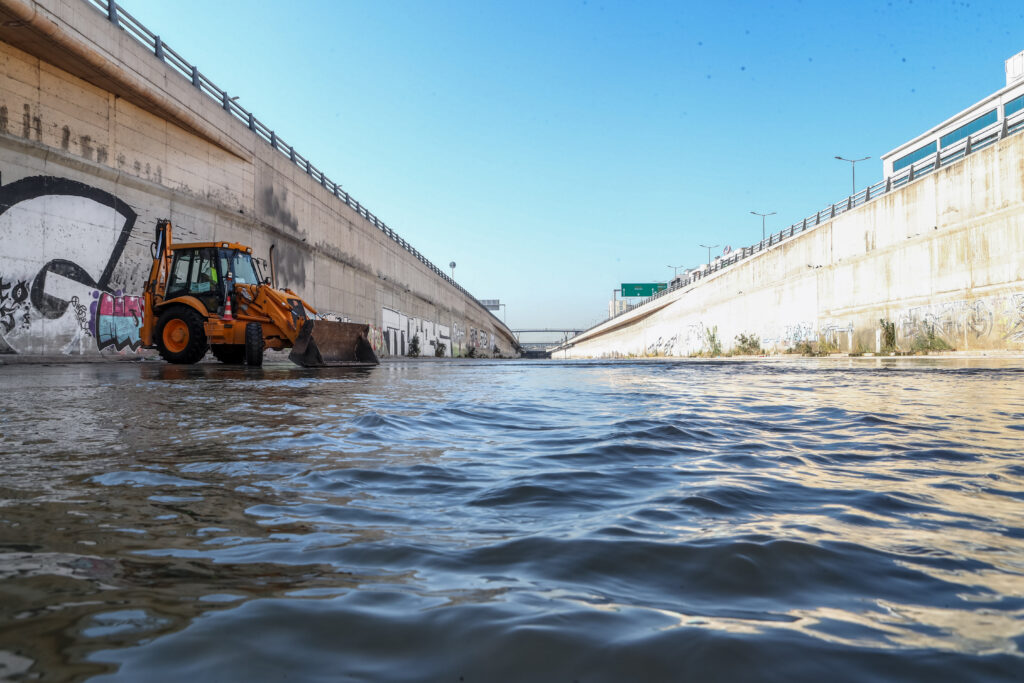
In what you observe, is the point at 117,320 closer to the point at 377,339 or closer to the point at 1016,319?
the point at 377,339

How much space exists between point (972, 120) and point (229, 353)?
2596 inches

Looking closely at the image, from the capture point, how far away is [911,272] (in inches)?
982

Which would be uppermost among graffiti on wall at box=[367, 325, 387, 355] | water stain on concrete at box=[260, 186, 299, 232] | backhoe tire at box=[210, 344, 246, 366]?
water stain on concrete at box=[260, 186, 299, 232]

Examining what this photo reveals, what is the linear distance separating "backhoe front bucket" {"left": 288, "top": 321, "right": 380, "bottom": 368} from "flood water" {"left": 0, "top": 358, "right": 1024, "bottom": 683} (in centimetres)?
1071

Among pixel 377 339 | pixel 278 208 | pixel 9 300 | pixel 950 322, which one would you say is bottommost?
pixel 377 339

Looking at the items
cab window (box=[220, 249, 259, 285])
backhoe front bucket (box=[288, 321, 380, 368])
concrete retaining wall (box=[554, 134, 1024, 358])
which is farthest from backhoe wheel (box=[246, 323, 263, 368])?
concrete retaining wall (box=[554, 134, 1024, 358])

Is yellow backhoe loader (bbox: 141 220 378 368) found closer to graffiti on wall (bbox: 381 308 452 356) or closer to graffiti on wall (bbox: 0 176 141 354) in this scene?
graffiti on wall (bbox: 0 176 141 354)

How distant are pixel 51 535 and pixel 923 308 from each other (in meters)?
27.8

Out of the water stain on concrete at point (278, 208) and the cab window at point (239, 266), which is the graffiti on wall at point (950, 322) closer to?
the cab window at point (239, 266)

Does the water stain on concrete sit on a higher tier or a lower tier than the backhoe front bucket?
higher

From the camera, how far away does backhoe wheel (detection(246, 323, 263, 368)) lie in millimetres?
14812

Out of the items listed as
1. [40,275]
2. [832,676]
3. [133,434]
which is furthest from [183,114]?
[832,676]

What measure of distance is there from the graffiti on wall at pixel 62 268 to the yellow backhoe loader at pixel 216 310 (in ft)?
8.00

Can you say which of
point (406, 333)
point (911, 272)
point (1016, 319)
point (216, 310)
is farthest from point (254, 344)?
point (406, 333)
